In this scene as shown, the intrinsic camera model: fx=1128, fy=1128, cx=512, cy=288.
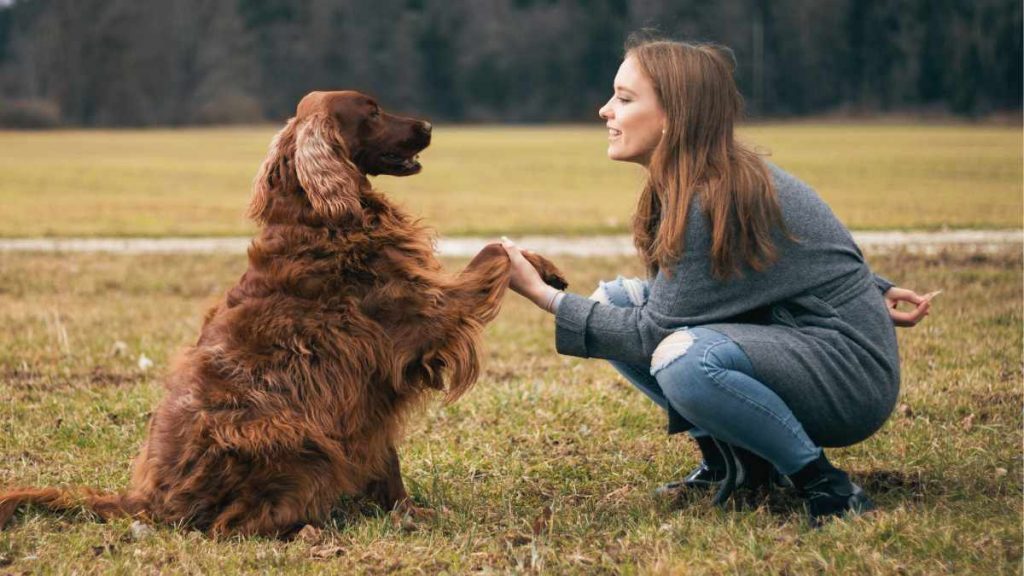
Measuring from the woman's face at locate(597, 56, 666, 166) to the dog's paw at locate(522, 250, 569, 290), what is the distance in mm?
512

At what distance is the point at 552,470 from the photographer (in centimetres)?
494

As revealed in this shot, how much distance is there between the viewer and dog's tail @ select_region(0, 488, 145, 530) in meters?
4.02

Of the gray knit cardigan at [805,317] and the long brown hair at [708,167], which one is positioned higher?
the long brown hair at [708,167]

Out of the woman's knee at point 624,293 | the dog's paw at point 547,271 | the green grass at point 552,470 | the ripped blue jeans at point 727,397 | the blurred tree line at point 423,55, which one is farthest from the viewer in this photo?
the blurred tree line at point 423,55

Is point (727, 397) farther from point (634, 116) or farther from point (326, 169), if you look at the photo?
point (326, 169)

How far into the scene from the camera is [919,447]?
5.00m

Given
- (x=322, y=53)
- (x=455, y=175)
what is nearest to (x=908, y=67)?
(x=322, y=53)

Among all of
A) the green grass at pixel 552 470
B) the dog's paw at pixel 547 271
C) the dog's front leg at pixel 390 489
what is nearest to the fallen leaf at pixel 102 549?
the green grass at pixel 552 470

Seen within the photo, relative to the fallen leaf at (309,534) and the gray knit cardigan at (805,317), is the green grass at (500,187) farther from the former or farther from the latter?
the fallen leaf at (309,534)

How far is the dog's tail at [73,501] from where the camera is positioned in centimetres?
402

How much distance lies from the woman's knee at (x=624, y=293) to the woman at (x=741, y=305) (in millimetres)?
447

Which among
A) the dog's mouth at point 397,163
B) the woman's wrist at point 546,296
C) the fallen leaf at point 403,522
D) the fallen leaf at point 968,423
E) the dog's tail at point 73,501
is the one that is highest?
the dog's mouth at point 397,163

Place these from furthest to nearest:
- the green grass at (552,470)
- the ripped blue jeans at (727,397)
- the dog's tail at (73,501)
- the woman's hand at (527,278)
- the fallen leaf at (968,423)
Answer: the fallen leaf at (968,423), the woman's hand at (527,278), the dog's tail at (73,501), the ripped blue jeans at (727,397), the green grass at (552,470)

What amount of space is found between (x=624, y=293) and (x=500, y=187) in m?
20.8
